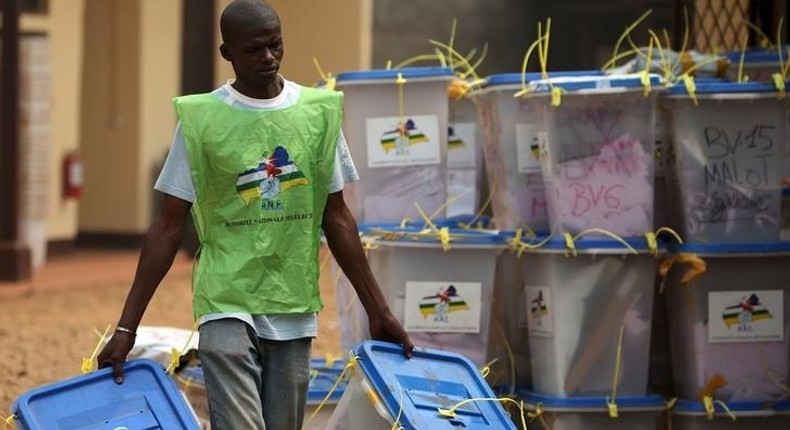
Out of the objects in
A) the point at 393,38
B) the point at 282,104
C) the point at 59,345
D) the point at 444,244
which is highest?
the point at 393,38

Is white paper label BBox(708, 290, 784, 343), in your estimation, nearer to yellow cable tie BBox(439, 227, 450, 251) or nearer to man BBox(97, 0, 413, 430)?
yellow cable tie BBox(439, 227, 450, 251)

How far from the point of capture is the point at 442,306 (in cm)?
631

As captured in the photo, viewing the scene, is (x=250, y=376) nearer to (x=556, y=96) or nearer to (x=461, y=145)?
(x=556, y=96)

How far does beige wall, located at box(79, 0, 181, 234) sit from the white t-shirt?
1248 centimetres

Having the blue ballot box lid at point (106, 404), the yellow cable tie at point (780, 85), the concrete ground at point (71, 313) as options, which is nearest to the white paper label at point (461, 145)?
the yellow cable tie at point (780, 85)

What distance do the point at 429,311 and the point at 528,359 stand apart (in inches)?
17.7

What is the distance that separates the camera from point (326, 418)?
6.11m

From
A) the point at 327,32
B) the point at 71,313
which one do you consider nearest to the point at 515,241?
the point at 71,313

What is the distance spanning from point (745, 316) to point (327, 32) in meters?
10.3

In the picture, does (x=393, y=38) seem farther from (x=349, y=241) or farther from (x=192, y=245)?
(x=349, y=241)

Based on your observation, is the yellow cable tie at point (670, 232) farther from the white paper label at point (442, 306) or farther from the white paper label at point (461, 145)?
the white paper label at point (461, 145)

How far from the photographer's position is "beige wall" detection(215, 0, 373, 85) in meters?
16.0

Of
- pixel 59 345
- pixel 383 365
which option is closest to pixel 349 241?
pixel 383 365

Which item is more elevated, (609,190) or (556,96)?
(556,96)
